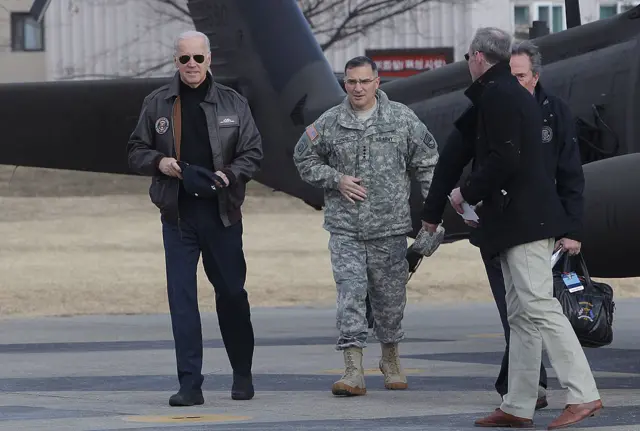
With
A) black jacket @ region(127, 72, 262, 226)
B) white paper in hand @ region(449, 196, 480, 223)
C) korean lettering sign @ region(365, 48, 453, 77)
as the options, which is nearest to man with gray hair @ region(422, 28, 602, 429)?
white paper in hand @ region(449, 196, 480, 223)

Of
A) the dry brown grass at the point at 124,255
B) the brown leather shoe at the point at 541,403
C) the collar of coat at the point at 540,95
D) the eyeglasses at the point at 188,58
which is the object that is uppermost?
the eyeglasses at the point at 188,58

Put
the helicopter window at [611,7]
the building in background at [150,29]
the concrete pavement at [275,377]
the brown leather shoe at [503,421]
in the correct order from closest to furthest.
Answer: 1. the brown leather shoe at [503,421]
2. the concrete pavement at [275,377]
3. the helicopter window at [611,7]
4. the building in background at [150,29]

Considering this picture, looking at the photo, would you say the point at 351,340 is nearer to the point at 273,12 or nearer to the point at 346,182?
the point at 346,182

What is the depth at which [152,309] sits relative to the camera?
13.9 meters

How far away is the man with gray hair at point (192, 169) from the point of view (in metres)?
7.48

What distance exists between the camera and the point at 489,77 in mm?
6641

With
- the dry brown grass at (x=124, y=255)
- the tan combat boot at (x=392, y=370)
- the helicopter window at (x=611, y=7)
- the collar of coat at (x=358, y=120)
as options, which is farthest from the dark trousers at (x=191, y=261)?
the helicopter window at (x=611, y=7)

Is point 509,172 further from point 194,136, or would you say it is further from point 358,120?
point 194,136

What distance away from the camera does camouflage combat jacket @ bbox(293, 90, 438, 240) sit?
782 cm

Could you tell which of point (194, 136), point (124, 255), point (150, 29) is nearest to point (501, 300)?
point (194, 136)

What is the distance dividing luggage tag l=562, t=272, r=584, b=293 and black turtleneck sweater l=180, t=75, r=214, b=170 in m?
1.83

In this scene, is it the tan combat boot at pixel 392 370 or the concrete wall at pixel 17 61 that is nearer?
the tan combat boot at pixel 392 370

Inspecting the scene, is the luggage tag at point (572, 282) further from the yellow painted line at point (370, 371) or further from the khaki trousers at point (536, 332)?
the yellow painted line at point (370, 371)

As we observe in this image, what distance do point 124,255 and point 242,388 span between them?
1289 centimetres
